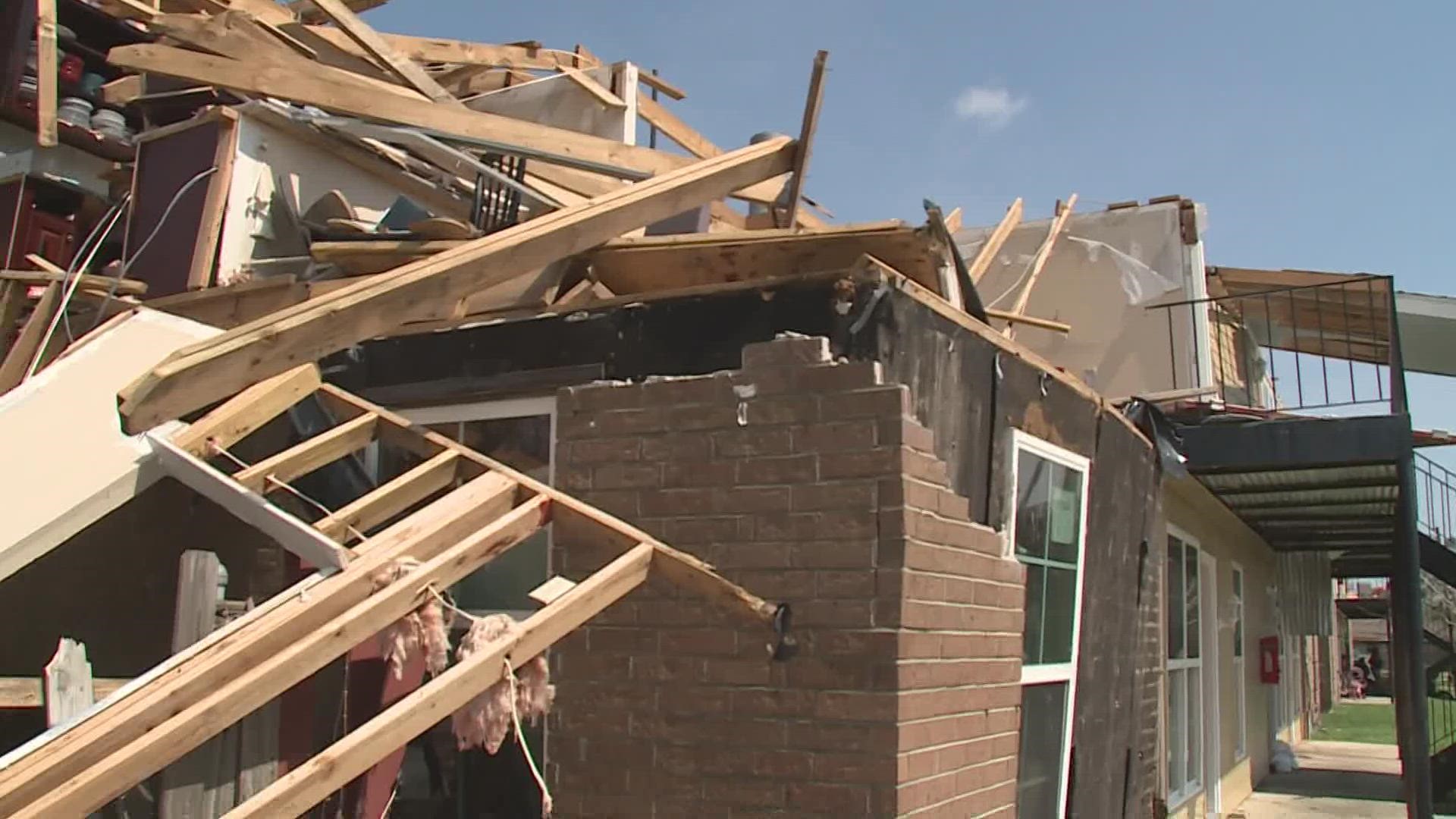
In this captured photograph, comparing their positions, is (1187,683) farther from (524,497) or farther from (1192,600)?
(524,497)

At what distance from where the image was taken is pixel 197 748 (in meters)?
4.02

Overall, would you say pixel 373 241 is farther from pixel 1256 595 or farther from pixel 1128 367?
pixel 1256 595

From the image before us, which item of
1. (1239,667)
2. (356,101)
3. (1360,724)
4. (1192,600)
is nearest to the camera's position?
(356,101)

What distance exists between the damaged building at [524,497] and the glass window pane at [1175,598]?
2.40 metres

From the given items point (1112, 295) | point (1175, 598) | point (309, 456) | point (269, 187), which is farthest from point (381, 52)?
point (1175, 598)

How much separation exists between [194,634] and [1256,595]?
1485 centimetres

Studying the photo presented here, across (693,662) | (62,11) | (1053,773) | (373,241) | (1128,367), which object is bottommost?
(1053,773)

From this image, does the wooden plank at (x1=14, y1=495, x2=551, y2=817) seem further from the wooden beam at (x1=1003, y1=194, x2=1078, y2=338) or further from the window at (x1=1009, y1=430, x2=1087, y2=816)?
the wooden beam at (x1=1003, y1=194, x2=1078, y2=338)

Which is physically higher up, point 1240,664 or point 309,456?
point 309,456

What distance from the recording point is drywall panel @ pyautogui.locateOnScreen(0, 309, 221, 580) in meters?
4.04

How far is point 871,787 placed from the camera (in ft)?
13.3

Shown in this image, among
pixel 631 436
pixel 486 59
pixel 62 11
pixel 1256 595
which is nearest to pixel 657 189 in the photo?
pixel 631 436

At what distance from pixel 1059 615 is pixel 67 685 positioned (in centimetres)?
445

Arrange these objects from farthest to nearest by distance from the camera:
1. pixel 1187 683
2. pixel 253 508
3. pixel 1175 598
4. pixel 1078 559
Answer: pixel 1187 683 → pixel 1175 598 → pixel 1078 559 → pixel 253 508
